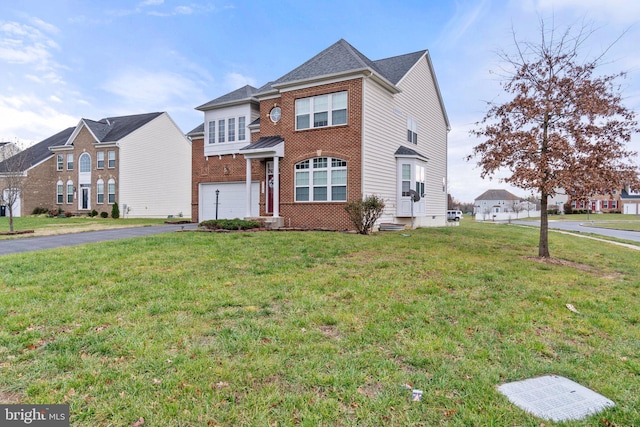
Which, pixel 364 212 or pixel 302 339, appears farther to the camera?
pixel 364 212

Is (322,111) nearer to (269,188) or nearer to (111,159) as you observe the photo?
(269,188)

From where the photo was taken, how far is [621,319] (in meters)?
4.79

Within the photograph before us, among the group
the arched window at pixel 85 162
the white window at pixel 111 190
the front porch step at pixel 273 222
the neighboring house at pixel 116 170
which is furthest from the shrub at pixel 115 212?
the front porch step at pixel 273 222

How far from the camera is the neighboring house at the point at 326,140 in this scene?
13961mm

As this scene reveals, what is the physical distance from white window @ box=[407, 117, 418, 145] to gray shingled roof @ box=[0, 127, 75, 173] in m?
33.6

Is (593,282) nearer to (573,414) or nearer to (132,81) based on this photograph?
(573,414)

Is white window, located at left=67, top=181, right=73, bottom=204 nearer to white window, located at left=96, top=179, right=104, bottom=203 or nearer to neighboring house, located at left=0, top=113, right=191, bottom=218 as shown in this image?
neighboring house, located at left=0, top=113, right=191, bottom=218

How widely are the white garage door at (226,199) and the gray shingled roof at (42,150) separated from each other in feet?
73.7

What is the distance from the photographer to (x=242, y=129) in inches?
732

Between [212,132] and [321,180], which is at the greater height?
[212,132]

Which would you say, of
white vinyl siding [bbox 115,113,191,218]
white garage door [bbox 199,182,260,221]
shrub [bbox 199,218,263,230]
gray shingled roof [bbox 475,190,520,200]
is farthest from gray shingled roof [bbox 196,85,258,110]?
gray shingled roof [bbox 475,190,520,200]

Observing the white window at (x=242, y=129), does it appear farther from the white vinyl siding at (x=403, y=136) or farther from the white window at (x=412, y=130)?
the white window at (x=412, y=130)

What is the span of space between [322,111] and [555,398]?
13.3m

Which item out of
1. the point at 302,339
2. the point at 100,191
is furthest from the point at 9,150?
the point at 302,339
